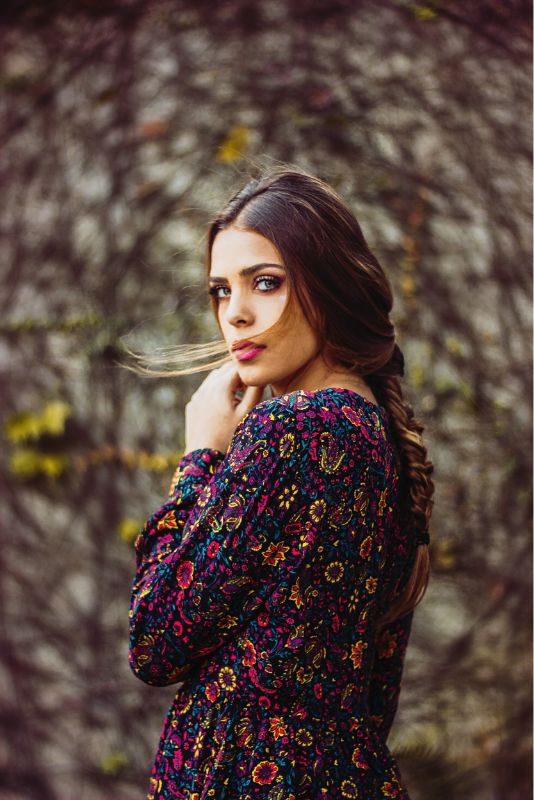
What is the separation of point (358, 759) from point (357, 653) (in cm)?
16

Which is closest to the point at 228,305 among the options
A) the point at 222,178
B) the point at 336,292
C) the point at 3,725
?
the point at 336,292

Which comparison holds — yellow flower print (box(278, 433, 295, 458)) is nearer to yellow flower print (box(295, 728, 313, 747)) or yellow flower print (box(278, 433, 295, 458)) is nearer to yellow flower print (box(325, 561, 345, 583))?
yellow flower print (box(325, 561, 345, 583))

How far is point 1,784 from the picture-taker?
9.67 feet

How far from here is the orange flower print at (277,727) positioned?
122 cm

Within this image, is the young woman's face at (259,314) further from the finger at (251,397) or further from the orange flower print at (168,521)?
the orange flower print at (168,521)

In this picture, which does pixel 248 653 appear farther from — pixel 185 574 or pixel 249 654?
pixel 185 574

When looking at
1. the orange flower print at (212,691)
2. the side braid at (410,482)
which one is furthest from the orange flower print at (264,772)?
the side braid at (410,482)

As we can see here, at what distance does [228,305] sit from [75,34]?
1891 mm

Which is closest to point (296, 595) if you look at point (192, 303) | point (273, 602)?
point (273, 602)

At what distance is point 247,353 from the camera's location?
1.31 meters

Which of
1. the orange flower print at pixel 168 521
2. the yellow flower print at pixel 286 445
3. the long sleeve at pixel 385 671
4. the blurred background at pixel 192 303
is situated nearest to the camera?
the yellow flower print at pixel 286 445

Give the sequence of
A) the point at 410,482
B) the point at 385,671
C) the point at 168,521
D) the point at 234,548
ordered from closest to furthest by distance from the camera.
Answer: the point at 234,548, the point at 168,521, the point at 410,482, the point at 385,671

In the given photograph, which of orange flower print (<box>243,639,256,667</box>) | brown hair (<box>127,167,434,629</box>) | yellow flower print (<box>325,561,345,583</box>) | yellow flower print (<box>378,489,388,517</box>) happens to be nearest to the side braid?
brown hair (<box>127,167,434,629</box>)

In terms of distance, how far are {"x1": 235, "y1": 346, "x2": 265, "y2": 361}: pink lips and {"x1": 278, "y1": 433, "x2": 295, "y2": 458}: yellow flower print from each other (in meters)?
0.19
